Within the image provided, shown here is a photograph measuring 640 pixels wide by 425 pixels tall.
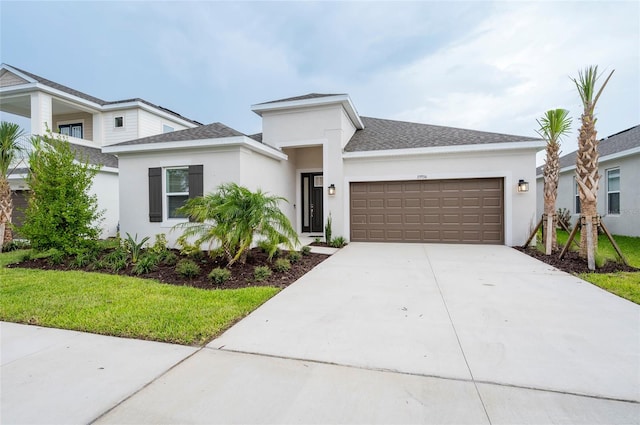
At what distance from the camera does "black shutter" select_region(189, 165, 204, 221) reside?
8.37 m

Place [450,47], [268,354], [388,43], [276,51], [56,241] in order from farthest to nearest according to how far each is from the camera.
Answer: [276,51] → [388,43] → [450,47] → [56,241] → [268,354]

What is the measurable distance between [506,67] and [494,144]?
14.3 feet

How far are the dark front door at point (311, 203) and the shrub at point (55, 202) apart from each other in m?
7.19

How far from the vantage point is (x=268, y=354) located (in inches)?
114

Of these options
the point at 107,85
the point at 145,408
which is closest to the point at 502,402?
the point at 145,408

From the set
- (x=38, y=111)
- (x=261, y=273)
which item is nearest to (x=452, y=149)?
(x=261, y=273)

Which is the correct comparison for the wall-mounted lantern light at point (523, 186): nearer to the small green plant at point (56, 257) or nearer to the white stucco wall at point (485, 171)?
the white stucco wall at point (485, 171)

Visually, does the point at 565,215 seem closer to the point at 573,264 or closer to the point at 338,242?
the point at 573,264

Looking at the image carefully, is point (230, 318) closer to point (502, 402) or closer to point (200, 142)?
point (502, 402)

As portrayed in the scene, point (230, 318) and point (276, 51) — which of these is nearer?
point (230, 318)

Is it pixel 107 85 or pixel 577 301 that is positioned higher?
pixel 107 85

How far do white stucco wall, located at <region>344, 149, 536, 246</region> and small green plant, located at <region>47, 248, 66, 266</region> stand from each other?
25.3 ft

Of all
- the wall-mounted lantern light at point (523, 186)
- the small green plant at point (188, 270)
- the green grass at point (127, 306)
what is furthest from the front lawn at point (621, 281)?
the small green plant at point (188, 270)

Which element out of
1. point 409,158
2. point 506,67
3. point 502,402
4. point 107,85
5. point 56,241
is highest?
point 107,85
